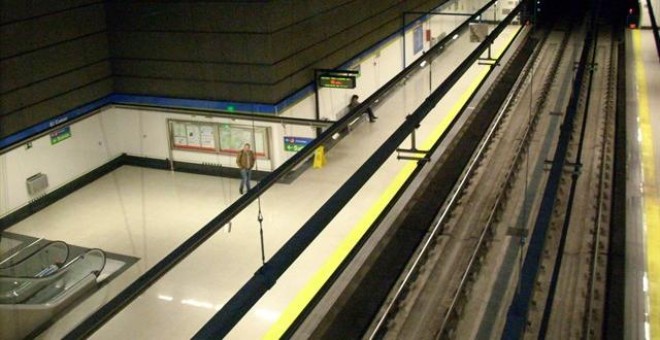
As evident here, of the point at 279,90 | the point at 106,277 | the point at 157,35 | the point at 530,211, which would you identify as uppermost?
the point at 157,35

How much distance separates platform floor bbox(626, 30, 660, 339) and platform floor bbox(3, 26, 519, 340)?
139 inches

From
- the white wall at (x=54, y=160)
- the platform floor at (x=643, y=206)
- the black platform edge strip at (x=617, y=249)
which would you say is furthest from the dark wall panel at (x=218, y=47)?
the platform floor at (x=643, y=206)

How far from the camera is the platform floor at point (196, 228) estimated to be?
8.16m

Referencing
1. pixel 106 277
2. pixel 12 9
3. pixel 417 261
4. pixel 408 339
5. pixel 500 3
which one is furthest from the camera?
pixel 500 3

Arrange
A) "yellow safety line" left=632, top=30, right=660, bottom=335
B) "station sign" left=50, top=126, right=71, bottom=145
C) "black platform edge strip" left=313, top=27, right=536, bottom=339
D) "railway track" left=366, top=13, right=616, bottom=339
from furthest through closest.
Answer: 1. "station sign" left=50, top=126, right=71, bottom=145
2. "yellow safety line" left=632, top=30, right=660, bottom=335
3. "railway track" left=366, top=13, right=616, bottom=339
4. "black platform edge strip" left=313, top=27, right=536, bottom=339

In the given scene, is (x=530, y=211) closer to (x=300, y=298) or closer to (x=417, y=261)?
(x=417, y=261)

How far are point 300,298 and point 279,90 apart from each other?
5.18m

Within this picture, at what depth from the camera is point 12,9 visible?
35.9 ft

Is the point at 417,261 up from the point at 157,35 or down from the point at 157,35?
down

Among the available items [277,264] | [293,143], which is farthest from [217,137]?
[277,264]

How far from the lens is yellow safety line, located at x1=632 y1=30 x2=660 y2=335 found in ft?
21.3

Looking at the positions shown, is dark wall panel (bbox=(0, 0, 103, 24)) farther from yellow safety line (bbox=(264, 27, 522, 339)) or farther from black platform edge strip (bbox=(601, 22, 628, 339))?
black platform edge strip (bbox=(601, 22, 628, 339))

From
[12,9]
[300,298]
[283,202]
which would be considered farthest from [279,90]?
[300,298]

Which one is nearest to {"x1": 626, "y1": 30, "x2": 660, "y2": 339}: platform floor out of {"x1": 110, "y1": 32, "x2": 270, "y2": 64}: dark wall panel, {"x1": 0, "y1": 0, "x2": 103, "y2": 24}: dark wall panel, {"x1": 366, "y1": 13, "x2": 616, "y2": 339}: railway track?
{"x1": 366, "y1": 13, "x2": 616, "y2": 339}: railway track
